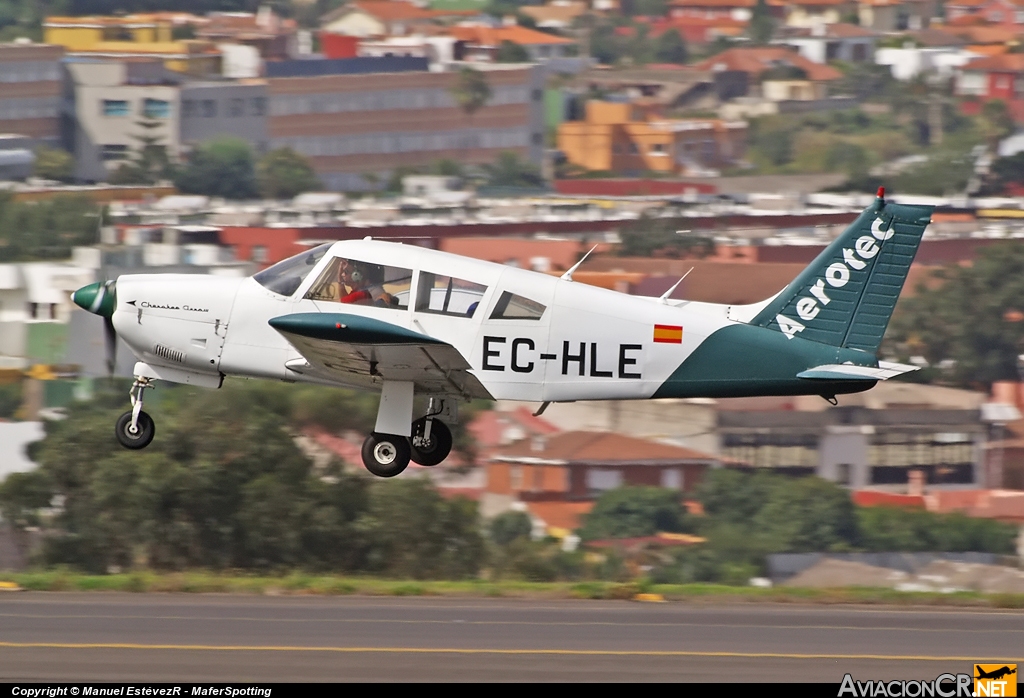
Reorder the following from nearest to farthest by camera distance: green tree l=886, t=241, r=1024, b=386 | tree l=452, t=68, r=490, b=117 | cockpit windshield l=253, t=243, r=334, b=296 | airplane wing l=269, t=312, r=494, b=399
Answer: airplane wing l=269, t=312, r=494, b=399
cockpit windshield l=253, t=243, r=334, b=296
green tree l=886, t=241, r=1024, b=386
tree l=452, t=68, r=490, b=117

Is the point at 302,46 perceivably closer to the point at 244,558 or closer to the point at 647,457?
the point at 647,457

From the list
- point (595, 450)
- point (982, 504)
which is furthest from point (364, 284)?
point (982, 504)

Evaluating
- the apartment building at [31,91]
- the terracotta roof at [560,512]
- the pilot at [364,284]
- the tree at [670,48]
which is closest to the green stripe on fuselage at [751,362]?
the pilot at [364,284]

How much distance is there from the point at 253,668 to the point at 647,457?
39.5 metres

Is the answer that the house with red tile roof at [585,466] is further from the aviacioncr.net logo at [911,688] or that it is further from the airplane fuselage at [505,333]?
the aviacioncr.net logo at [911,688]

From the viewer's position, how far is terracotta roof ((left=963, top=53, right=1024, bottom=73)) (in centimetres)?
15375

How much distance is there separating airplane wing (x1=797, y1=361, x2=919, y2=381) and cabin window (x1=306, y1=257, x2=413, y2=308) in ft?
13.4

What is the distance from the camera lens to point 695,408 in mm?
55531

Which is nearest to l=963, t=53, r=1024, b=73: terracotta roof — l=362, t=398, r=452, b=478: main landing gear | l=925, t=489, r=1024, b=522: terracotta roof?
l=925, t=489, r=1024, b=522: terracotta roof

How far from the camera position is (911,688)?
1254 centimetres

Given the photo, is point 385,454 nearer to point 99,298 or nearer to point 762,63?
point 99,298

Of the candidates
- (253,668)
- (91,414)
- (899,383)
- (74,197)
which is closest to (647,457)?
(899,383)

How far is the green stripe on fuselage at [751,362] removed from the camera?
1593 cm

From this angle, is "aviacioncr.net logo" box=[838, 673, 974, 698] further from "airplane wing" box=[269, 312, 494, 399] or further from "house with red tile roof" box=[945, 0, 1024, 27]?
"house with red tile roof" box=[945, 0, 1024, 27]
